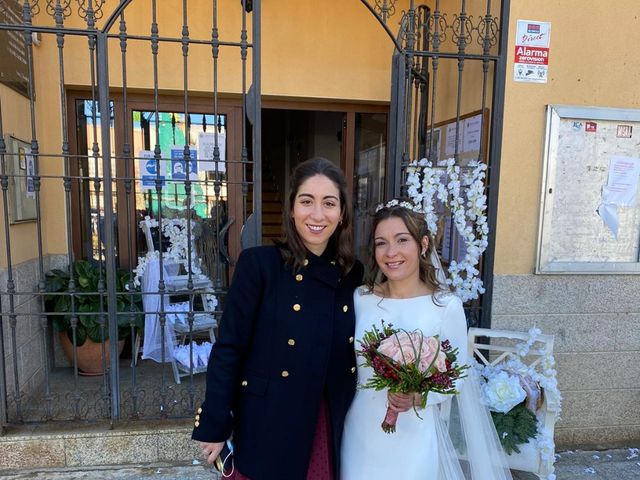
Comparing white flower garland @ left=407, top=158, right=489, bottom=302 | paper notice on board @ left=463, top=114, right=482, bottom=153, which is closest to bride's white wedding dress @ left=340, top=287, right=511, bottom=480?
white flower garland @ left=407, top=158, right=489, bottom=302

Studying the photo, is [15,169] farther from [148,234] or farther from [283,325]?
[283,325]

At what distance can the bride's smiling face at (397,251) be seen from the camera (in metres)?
1.67

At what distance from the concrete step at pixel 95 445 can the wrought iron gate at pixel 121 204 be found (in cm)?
11

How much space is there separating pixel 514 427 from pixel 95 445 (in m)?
2.39

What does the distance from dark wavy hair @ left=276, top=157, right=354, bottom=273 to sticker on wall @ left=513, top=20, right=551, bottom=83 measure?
176cm

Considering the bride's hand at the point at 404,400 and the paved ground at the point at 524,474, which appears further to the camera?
the paved ground at the point at 524,474

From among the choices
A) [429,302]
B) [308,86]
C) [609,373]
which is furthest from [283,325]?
[308,86]

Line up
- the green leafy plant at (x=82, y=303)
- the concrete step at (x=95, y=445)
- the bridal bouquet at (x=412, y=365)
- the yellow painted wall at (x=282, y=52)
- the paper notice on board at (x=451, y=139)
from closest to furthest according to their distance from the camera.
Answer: the bridal bouquet at (x=412, y=365) → the concrete step at (x=95, y=445) → the paper notice on board at (x=451, y=139) → the green leafy plant at (x=82, y=303) → the yellow painted wall at (x=282, y=52)

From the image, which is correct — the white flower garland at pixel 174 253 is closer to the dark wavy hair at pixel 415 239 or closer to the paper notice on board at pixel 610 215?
the dark wavy hair at pixel 415 239

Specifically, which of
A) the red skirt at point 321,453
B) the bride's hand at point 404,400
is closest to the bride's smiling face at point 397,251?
the bride's hand at point 404,400

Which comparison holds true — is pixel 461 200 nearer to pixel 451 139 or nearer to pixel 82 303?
pixel 451 139

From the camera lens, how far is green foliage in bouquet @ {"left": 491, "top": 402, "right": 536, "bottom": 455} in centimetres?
238

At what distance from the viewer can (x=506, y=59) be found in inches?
107

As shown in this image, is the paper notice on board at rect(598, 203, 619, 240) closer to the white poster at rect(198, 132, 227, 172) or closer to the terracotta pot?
the white poster at rect(198, 132, 227, 172)
